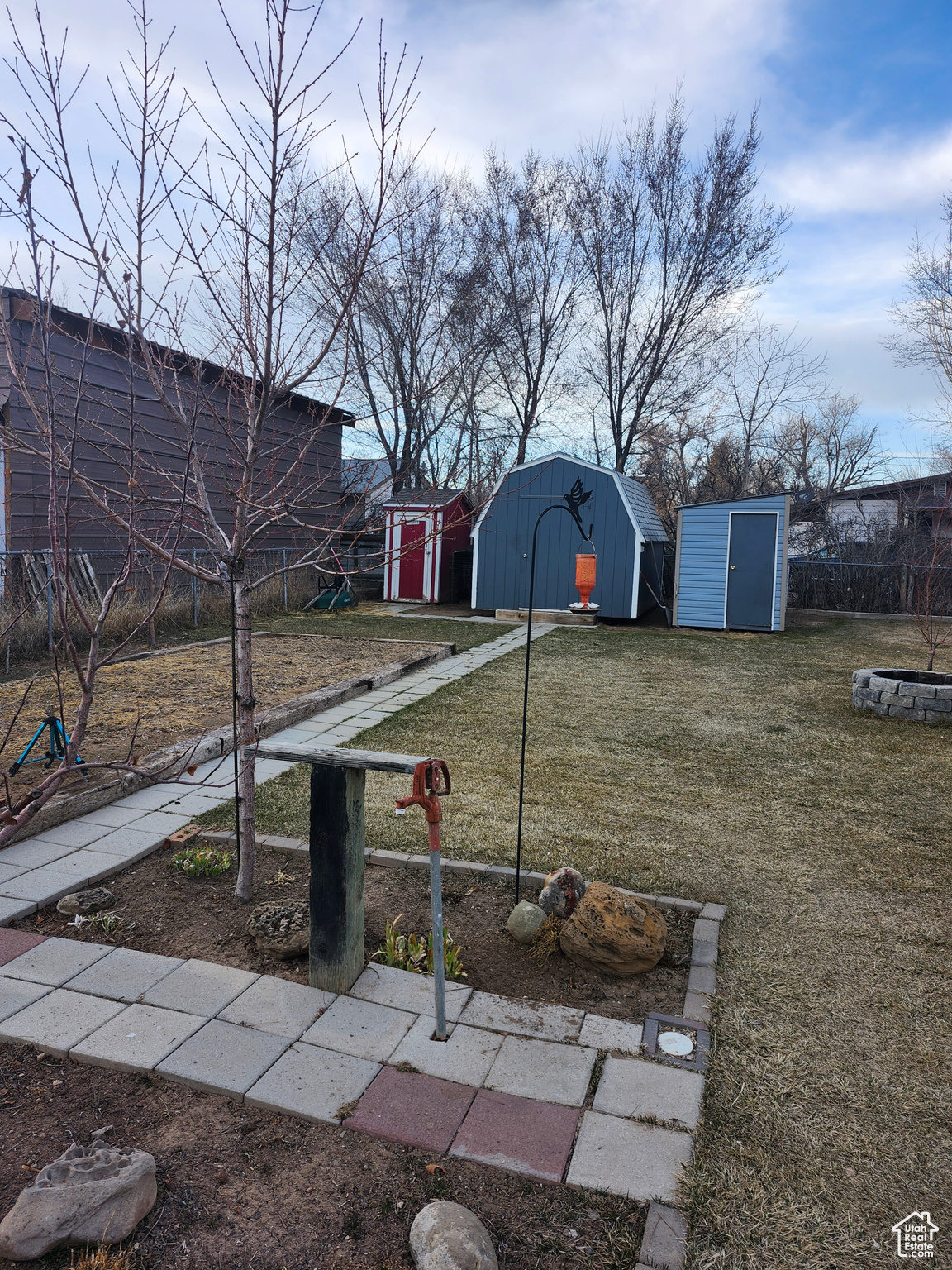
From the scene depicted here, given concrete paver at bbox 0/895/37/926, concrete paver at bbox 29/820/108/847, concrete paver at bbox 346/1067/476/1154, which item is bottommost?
concrete paver at bbox 346/1067/476/1154

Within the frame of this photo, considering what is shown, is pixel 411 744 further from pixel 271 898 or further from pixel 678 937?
pixel 678 937

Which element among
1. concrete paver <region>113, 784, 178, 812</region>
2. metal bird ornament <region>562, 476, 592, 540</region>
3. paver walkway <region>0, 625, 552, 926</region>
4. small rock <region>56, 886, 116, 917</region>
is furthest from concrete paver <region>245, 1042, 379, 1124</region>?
metal bird ornament <region>562, 476, 592, 540</region>

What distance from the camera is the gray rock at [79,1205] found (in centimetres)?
168

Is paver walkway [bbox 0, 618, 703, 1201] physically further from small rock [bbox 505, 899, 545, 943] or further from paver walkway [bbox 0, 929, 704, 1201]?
small rock [bbox 505, 899, 545, 943]

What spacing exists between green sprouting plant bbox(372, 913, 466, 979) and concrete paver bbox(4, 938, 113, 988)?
3.39ft

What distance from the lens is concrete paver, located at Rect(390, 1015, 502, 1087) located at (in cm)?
231

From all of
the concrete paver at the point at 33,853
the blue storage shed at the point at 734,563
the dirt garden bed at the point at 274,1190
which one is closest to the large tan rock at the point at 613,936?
the dirt garden bed at the point at 274,1190

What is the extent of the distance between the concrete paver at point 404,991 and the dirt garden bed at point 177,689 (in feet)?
6.68

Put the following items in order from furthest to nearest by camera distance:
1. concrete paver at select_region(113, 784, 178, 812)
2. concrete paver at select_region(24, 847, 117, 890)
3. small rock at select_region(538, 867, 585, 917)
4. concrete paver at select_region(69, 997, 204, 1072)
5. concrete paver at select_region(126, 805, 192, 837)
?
concrete paver at select_region(113, 784, 178, 812) → concrete paver at select_region(126, 805, 192, 837) → concrete paver at select_region(24, 847, 117, 890) → small rock at select_region(538, 867, 585, 917) → concrete paver at select_region(69, 997, 204, 1072)

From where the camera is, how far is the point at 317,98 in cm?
298

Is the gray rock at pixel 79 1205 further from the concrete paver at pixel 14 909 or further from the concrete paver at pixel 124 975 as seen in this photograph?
the concrete paver at pixel 14 909

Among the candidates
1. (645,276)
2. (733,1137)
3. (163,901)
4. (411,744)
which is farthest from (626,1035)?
(645,276)

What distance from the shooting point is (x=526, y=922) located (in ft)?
10.1

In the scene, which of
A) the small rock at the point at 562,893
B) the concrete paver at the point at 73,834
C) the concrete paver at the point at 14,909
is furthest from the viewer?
the concrete paver at the point at 73,834
